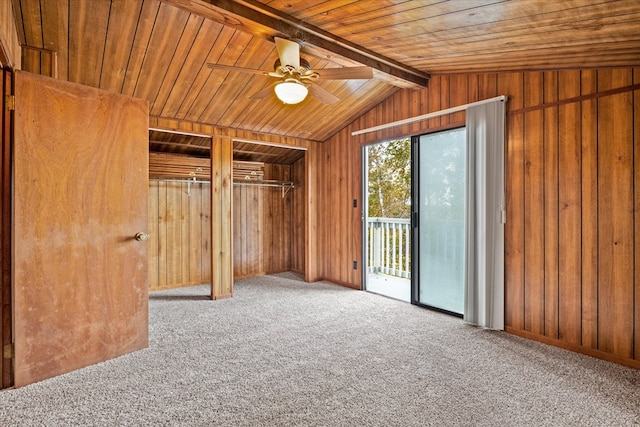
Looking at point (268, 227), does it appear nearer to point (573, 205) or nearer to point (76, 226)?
point (76, 226)

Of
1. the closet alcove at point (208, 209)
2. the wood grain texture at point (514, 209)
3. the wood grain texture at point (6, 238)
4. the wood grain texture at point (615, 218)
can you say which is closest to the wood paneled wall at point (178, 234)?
the closet alcove at point (208, 209)

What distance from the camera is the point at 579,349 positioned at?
108 inches

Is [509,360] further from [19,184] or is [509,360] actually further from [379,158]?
[379,158]

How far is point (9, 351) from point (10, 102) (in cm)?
162

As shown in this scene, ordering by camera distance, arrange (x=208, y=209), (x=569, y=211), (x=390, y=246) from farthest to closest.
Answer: (x=390, y=246) → (x=208, y=209) → (x=569, y=211)

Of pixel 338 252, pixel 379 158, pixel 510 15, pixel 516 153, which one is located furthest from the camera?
pixel 379 158

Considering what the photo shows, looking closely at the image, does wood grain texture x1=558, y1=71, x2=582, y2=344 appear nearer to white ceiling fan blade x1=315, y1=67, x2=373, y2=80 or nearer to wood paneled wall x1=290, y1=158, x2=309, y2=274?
white ceiling fan blade x1=315, y1=67, x2=373, y2=80

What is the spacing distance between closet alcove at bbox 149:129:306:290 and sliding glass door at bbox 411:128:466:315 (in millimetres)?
2194

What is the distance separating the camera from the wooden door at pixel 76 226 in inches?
88.4

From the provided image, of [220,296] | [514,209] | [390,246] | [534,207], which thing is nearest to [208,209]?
[220,296]

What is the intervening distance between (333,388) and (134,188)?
2171 mm

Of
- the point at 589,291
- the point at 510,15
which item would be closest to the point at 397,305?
the point at 589,291

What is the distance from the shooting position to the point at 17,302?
2.21m

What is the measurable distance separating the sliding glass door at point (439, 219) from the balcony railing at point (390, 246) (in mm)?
1317
